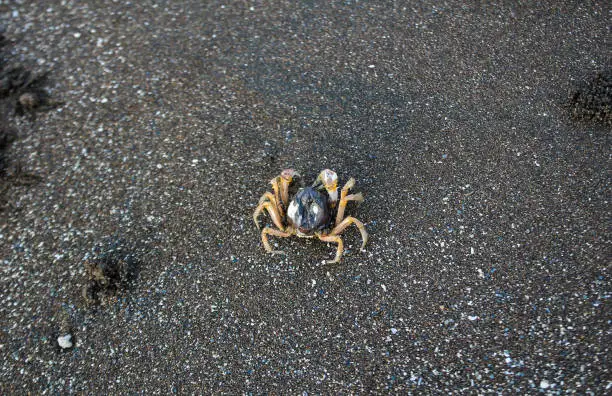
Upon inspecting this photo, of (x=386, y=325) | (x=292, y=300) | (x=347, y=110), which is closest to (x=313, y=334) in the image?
(x=292, y=300)

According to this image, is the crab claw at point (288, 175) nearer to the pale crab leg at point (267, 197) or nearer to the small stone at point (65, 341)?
the pale crab leg at point (267, 197)

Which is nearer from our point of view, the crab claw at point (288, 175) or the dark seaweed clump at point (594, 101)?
the crab claw at point (288, 175)

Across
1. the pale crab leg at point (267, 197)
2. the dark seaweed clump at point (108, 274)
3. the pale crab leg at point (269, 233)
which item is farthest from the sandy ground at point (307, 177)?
the pale crab leg at point (267, 197)

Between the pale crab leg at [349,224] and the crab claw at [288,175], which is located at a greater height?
the crab claw at [288,175]

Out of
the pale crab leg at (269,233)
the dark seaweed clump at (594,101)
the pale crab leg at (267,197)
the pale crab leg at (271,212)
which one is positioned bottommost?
the pale crab leg at (269,233)

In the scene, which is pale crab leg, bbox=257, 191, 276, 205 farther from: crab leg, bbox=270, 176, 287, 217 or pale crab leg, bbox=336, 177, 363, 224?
pale crab leg, bbox=336, 177, 363, 224

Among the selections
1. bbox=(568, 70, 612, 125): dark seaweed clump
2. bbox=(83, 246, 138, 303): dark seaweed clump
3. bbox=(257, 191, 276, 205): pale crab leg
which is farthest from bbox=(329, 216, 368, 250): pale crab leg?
bbox=(568, 70, 612, 125): dark seaweed clump

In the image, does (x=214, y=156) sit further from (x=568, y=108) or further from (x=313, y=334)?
(x=568, y=108)

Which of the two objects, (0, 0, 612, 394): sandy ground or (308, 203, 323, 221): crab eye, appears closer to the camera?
(0, 0, 612, 394): sandy ground

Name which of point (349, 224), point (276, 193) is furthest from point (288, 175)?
point (349, 224)
